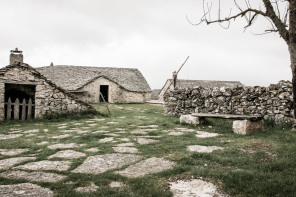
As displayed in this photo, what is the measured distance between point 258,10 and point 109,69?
104 ft

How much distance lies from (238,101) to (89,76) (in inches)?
961

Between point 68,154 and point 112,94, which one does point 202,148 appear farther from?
point 112,94

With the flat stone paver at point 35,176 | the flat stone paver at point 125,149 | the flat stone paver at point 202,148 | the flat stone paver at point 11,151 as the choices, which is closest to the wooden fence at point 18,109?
the flat stone paver at point 11,151

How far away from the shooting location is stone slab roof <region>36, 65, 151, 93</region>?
29.0 metres

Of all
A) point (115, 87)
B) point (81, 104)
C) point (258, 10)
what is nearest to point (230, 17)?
point (258, 10)

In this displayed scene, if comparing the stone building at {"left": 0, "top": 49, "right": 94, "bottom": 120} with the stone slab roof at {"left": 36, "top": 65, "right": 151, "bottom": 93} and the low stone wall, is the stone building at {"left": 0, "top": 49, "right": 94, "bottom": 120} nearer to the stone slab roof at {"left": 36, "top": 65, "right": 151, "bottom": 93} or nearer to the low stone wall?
the low stone wall

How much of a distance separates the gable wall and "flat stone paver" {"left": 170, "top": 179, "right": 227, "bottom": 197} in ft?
84.8

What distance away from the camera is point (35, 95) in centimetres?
1123

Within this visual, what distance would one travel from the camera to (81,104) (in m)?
12.1

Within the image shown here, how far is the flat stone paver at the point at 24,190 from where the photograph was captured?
3055 millimetres

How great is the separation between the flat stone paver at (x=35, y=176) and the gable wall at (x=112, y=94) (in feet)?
81.2

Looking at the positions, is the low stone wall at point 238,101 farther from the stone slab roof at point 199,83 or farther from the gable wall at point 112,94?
the stone slab roof at point 199,83

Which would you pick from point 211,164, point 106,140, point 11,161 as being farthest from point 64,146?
point 211,164

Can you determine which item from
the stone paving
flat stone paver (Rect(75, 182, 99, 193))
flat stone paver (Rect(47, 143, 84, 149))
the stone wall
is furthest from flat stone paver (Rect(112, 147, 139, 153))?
the stone wall
